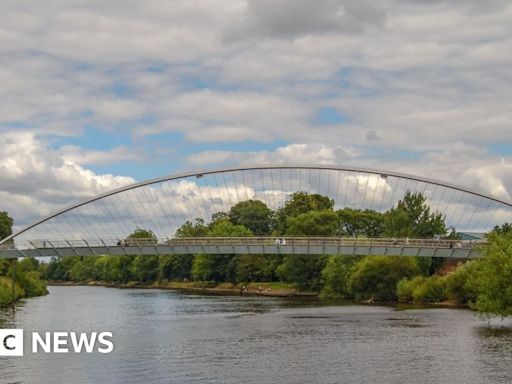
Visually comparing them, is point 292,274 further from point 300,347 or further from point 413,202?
point 300,347

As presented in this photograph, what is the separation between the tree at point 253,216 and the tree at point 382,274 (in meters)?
60.2

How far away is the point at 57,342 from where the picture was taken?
56.1 metres

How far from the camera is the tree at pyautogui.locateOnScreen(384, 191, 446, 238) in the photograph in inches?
4830

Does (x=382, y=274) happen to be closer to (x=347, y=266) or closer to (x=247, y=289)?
(x=347, y=266)

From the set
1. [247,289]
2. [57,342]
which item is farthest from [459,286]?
[247,289]

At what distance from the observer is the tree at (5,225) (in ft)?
375

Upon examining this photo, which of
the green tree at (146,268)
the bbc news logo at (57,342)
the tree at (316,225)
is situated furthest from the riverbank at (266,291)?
the bbc news logo at (57,342)

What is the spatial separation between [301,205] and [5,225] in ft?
183

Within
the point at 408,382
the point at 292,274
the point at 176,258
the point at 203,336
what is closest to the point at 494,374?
the point at 408,382

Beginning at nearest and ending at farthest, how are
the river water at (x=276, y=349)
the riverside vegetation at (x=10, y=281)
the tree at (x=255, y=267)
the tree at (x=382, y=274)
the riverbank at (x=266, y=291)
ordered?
the river water at (x=276, y=349) → the riverside vegetation at (x=10, y=281) → the riverbank at (x=266, y=291) → the tree at (x=382, y=274) → the tree at (x=255, y=267)

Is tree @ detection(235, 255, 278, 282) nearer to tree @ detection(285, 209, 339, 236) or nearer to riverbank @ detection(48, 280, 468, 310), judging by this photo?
riverbank @ detection(48, 280, 468, 310)

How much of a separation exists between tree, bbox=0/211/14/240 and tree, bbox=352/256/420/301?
48.9 metres

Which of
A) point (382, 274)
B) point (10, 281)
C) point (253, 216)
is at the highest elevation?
point (253, 216)

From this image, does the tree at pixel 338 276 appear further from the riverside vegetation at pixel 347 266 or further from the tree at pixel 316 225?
the tree at pixel 316 225
